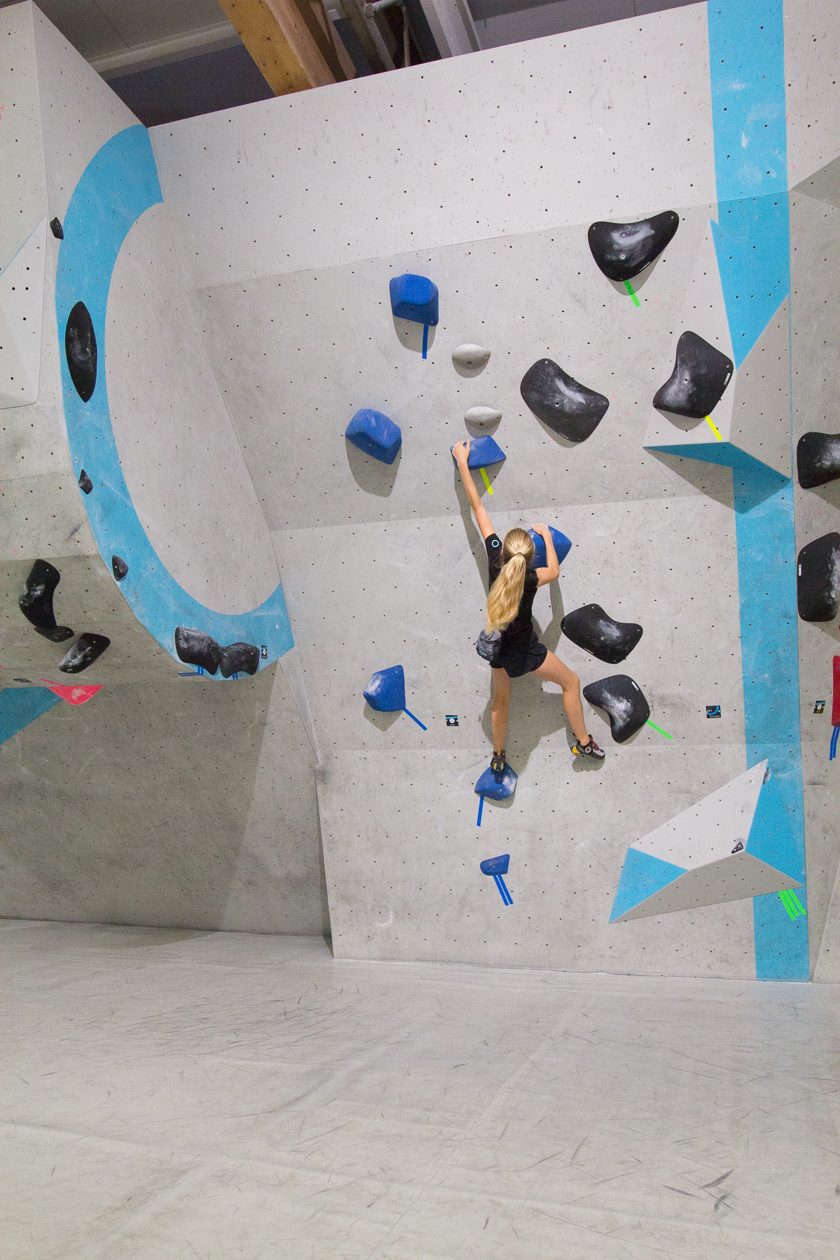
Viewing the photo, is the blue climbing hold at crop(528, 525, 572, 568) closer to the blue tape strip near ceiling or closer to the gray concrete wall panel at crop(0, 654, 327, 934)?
the blue tape strip near ceiling

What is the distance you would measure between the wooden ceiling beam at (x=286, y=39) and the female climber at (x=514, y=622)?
1.31m

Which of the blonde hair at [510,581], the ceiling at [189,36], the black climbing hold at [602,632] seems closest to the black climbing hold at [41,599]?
the blonde hair at [510,581]

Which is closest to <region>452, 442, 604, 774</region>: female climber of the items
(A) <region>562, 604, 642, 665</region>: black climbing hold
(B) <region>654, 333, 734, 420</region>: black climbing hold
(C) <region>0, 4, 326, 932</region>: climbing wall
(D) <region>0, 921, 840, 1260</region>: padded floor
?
(A) <region>562, 604, 642, 665</region>: black climbing hold

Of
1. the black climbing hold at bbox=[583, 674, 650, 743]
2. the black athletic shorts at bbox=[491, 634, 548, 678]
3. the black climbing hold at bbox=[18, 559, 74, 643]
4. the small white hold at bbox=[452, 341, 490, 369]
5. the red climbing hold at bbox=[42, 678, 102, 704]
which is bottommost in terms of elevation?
the black climbing hold at bbox=[583, 674, 650, 743]

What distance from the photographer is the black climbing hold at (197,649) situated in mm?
3188

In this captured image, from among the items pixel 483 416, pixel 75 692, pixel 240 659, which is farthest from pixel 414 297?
pixel 75 692

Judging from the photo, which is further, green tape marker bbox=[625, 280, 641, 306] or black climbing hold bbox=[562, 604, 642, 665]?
black climbing hold bbox=[562, 604, 642, 665]

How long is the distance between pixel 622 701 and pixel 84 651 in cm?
187

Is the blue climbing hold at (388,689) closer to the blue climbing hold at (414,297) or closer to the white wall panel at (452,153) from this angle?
the blue climbing hold at (414,297)

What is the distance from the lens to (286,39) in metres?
3.14

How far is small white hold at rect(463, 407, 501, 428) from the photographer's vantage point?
11.2ft

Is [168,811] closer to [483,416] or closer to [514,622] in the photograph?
[514,622]

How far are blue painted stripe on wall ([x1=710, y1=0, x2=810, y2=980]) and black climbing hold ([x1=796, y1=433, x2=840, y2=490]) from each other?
9cm

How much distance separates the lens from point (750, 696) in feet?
11.7
